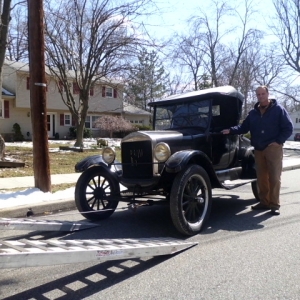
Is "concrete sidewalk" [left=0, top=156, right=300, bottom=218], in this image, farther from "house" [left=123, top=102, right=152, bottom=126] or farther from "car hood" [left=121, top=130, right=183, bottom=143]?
"house" [left=123, top=102, right=152, bottom=126]

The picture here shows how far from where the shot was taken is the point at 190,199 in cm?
512

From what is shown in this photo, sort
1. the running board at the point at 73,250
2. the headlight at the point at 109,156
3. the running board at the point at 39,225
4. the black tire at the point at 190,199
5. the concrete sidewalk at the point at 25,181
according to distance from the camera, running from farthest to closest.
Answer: the concrete sidewalk at the point at 25,181
the headlight at the point at 109,156
the black tire at the point at 190,199
the running board at the point at 39,225
the running board at the point at 73,250

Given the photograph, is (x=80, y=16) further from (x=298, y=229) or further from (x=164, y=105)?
(x=298, y=229)

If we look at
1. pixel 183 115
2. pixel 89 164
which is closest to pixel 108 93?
pixel 183 115

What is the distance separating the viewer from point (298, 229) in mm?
5340

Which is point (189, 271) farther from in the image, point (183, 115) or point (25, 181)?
point (25, 181)

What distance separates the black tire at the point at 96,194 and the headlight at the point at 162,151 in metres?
0.96

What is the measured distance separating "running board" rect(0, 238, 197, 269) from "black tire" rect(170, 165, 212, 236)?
47 cm

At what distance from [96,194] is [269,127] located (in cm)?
312

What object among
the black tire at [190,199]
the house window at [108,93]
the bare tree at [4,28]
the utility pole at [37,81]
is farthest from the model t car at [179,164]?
the house window at [108,93]

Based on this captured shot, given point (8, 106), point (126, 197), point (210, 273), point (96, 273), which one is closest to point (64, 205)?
point (126, 197)

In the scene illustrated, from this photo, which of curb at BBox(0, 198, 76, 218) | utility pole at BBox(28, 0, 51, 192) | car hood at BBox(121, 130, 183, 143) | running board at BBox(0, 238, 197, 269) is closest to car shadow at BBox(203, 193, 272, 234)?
running board at BBox(0, 238, 197, 269)

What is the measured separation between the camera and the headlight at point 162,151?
5.29m

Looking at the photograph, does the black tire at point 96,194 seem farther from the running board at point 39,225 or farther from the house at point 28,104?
the house at point 28,104
